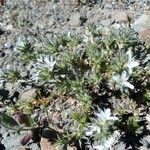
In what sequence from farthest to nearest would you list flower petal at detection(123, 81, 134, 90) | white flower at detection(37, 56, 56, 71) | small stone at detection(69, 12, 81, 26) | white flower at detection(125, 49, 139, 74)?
small stone at detection(69, 12, 81, 26)
white flower at detection(37, 56, 56, 71)
white flower at detection(125, 49, 139, 74)
flower petal at detection(123, 81, 134, 90)

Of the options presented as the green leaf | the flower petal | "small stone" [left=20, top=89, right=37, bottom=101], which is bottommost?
the green leaf

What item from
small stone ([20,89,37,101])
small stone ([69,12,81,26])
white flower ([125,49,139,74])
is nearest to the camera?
white flower ([125,49,139,74])

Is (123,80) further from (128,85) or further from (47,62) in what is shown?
(47,62)

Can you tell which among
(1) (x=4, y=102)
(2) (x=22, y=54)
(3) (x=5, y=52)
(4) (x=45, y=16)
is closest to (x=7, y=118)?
(1) (x=4, y=102)

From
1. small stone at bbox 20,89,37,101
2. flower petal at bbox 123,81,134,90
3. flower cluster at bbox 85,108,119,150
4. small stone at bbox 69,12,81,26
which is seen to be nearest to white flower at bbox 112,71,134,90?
flower petal at bbox 123,81,134,90

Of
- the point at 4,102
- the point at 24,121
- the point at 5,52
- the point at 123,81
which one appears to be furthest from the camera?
the point at 5,52

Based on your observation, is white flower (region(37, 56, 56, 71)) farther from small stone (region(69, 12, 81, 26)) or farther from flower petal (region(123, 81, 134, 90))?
small stone (region(69, 12, 81, 26))

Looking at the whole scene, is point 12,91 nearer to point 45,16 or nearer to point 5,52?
point 5,52
